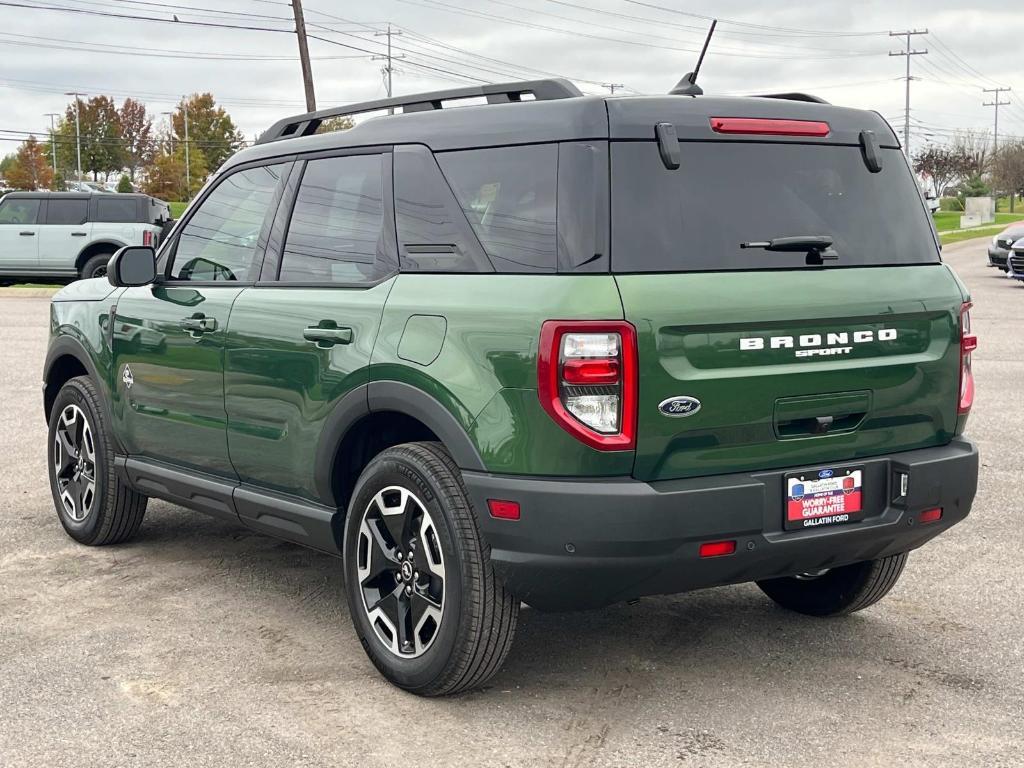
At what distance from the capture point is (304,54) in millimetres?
36594

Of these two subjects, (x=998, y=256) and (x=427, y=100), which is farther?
(x=998, y=256)

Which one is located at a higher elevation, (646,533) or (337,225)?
(337,225)

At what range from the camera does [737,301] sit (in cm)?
394

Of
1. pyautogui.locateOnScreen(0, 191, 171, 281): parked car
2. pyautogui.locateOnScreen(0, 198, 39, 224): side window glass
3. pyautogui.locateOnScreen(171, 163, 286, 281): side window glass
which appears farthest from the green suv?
pyautogui.locateOnScreen(0, 198, 39, 224): side window glass

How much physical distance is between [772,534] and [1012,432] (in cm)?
608

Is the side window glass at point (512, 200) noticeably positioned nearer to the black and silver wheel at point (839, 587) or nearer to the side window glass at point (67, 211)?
the black and silver wheel at point (839, 587)

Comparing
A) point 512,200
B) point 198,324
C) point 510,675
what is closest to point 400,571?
point 510,675

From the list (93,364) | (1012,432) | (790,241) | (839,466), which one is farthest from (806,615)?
(1012,432)

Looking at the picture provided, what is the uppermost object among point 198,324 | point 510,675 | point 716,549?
point 198,324

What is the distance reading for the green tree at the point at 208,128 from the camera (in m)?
120

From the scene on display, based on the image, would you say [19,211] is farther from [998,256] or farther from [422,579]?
[422,579]

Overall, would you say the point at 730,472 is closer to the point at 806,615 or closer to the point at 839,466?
the point at 839,466

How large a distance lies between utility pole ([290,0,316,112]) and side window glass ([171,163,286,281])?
3120 centimetres

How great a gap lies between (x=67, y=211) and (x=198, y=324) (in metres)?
21.9
